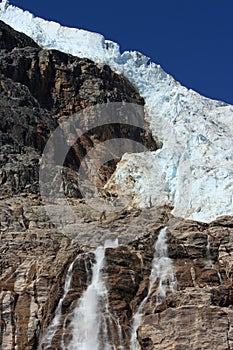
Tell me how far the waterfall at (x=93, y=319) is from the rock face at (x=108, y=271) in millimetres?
179

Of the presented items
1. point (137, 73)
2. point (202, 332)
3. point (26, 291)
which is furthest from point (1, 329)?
point (137, 73)

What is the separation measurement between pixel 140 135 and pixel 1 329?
40366 millimetres

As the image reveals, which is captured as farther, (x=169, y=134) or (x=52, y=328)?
(x=169, y=134)

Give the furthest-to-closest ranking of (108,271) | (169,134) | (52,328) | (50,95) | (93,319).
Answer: (50,95) < (169,134) < (108,271) < (93,319) < (52,328)

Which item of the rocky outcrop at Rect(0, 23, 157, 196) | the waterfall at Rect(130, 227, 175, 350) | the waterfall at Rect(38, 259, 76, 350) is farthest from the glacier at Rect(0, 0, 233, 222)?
the waterfall at Rect(38, 259, 76, 350)

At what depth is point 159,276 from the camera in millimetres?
45500

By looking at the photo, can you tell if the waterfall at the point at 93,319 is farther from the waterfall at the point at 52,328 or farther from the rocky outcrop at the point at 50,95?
the rocky outcrop at the point at 50,95

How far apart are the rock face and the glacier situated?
4.77m

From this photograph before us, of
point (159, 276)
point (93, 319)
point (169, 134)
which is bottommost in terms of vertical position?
point (93, 319)

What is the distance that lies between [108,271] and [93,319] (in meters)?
3.38

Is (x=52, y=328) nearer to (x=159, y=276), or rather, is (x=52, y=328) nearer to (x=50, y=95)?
(x=159, y=276)

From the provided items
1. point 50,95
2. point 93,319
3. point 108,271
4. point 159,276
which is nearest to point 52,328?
point 93,319

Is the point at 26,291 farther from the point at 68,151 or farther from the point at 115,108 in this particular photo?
the point at 115,108

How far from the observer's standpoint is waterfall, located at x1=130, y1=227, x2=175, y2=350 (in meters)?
42.0
